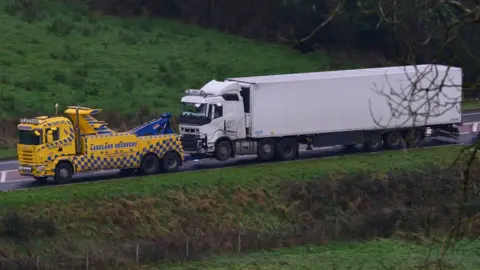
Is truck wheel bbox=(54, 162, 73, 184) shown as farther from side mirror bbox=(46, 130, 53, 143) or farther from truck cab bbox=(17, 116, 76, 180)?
side mirror bbox=(46, 130, 53, 143)

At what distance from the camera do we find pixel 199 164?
35594 mm

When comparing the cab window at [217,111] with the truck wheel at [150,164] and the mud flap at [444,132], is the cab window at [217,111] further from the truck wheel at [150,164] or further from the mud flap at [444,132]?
the mud flap at [444,132]

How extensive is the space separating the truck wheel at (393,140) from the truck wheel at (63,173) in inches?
488

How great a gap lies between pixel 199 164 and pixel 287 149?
321 centimetres

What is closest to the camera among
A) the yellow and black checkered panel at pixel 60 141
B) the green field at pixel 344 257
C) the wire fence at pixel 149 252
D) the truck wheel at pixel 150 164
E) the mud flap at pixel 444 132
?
the green field at pixel 344 257

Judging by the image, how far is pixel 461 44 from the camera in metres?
8.62

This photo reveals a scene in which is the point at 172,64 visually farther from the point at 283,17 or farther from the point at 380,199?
the point at 380,199

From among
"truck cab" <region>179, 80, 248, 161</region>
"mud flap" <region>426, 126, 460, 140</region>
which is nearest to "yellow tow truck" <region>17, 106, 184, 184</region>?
"truck cab" <region>179, 80, 248, 161</region>

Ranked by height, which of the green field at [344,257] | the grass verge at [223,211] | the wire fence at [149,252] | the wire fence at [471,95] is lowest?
the green field at [344,257]

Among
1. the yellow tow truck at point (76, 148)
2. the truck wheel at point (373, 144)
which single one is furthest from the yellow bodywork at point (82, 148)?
the truck wheel at point (373, 144)

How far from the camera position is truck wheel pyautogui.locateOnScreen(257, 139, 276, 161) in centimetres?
3562

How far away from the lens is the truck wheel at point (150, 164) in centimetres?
3278

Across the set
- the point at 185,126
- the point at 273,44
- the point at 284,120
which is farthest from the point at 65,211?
the point at 273,44

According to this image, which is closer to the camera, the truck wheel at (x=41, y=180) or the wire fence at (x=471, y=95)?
the wire fence at (x=471, y=95)
